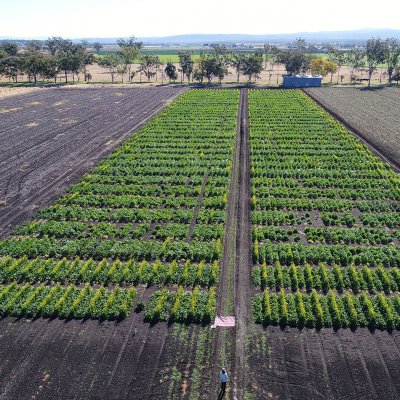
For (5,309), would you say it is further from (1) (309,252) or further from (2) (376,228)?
(2) (376,228)

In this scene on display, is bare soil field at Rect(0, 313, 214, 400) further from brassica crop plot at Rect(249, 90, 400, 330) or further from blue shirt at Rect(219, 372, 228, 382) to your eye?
brassica crop plot at Rect(249, 90, 400, 330)

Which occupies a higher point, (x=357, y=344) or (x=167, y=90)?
(x=167, y=90)

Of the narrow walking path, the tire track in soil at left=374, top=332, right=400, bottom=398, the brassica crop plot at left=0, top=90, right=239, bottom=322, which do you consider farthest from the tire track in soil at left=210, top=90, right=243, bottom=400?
the tire track in soil at left=374, top=332, right=400, bottom=398

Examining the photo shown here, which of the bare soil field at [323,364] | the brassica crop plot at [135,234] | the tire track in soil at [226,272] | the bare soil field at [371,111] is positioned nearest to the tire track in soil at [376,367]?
the bare soil field at [323,364]

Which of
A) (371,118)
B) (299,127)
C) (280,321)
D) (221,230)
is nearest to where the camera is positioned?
(280,321)

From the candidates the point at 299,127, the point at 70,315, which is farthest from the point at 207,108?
the point at 70,315

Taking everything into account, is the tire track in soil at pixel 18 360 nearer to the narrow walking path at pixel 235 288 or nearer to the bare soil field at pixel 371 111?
the narrow walking path at pixel 235 288
